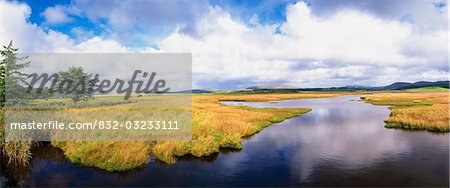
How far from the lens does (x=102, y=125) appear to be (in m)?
31.9

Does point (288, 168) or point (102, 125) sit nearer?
point (288, 168)

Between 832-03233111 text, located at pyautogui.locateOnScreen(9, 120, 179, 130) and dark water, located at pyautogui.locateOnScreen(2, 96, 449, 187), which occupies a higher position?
832-03233111 text, located at pyautogui.locateOnScreen(9, 120, 179, 130)

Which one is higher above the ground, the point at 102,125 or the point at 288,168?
the point at 102,125

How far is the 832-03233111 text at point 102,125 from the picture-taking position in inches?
1096

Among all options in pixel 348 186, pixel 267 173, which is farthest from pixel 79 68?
pixel 348 186

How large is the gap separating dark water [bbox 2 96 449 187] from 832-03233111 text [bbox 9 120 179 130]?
2429 mm

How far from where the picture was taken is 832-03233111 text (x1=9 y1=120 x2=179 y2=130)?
27.8 m

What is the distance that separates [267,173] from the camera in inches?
830

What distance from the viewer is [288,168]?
22156mm

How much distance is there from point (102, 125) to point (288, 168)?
20986 mm

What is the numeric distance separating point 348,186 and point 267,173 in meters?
5.53

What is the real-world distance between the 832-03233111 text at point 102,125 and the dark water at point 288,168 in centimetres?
243

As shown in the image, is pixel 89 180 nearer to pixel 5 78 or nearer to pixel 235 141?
pixel 235 141

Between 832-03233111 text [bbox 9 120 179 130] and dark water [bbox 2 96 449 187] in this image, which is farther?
832-03233111 text [bbox 9 120 179 130]
